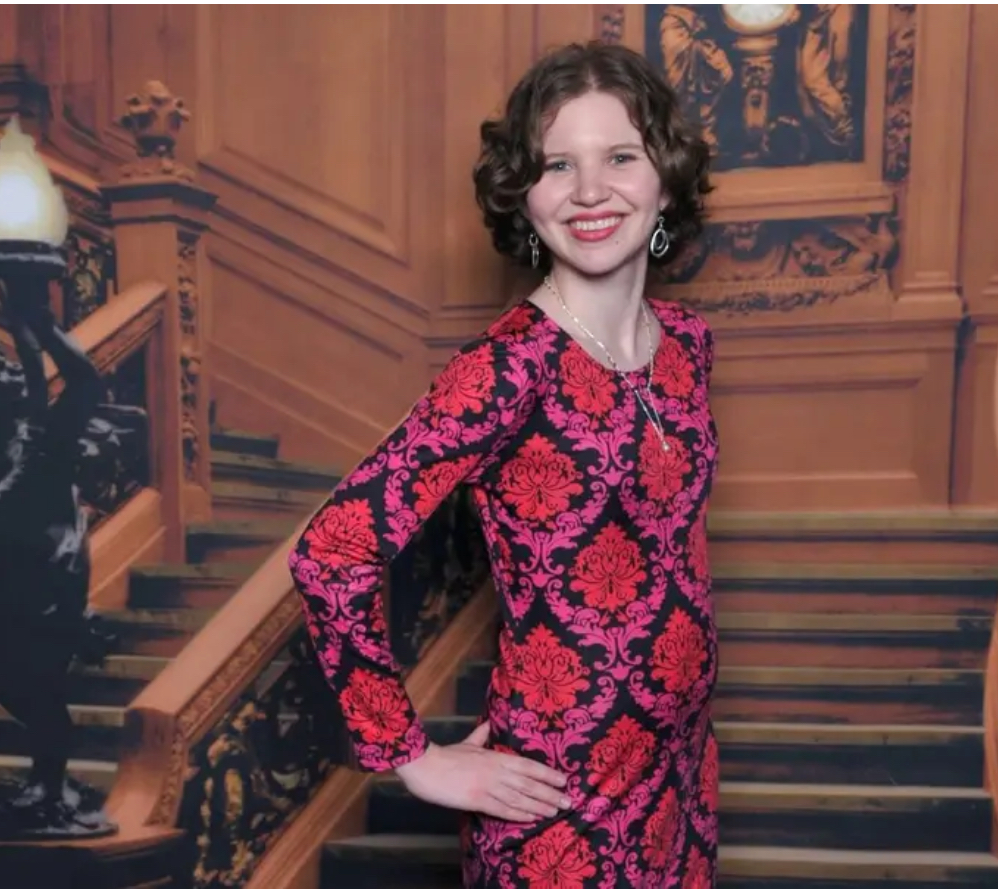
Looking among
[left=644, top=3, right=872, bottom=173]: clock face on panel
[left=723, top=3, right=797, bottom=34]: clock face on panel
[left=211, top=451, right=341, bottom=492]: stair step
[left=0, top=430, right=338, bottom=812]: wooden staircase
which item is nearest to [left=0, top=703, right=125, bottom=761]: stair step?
[left=0, top=430, right=338, bottom=812]: wooden staircase

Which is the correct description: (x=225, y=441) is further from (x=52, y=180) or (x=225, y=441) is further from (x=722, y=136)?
(x=722, y=136)

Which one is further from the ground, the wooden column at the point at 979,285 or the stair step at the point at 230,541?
the wooden column at the point at 979,285

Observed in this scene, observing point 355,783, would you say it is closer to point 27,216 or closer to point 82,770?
point 82,770

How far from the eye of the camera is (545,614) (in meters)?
1.43

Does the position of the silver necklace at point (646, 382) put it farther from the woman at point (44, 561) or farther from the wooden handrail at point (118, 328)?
the woman at point (44, 561)

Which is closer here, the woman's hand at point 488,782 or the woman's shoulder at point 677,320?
the woman's hand at point 488,782

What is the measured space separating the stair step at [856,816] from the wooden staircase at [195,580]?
2.12 ft

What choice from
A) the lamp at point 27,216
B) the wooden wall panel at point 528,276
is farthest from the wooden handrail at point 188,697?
the lamp at point 27,216

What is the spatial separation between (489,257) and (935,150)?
80cm

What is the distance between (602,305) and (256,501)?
0.85 meters

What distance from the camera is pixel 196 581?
2111 millimetres

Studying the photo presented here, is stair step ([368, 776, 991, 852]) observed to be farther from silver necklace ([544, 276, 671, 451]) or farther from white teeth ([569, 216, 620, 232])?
white teeth ([569, 216, 620, 232])

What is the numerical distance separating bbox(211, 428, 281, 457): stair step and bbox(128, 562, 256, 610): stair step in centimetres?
21

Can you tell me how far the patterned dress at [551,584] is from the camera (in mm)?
1381
